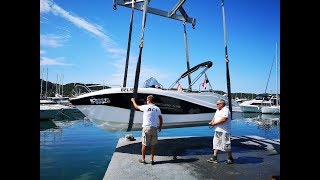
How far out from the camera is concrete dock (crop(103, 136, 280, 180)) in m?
6.11

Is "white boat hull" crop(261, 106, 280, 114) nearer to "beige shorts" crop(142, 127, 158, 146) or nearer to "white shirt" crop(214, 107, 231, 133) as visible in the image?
"white shirt" crop(214, 107, 231, 133)

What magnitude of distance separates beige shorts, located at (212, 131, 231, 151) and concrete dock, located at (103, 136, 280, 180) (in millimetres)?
433

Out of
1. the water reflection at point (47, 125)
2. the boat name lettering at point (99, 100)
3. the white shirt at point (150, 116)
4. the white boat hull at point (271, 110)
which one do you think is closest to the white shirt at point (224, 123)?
the white shirt at point (150, 116)

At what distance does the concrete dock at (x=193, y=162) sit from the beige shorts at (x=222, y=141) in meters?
0.43

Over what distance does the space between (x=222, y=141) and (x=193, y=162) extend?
3.13 ft

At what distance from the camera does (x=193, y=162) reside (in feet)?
24.1

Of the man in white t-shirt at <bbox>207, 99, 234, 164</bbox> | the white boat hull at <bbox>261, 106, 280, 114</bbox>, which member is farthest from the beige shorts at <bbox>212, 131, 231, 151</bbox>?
the white boat hull at <bbox>261, 106, 280, 114</bbox>

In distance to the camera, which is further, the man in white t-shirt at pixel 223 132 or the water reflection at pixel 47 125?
the water reflection at pixel 47 125

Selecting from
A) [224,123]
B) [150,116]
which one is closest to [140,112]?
[150,116]

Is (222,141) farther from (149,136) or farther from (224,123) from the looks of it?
(149,136)

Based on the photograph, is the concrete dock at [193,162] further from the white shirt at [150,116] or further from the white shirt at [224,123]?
the white shirt at [150,116]

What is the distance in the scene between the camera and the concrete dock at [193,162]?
20.0 ft
